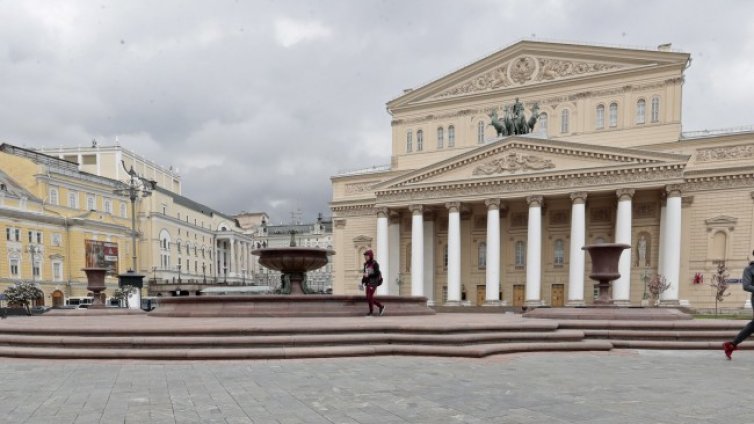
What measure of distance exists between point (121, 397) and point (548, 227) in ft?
131

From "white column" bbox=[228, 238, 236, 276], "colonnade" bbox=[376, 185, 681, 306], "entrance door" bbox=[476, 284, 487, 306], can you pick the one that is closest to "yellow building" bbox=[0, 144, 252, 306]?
"white column" bbox=[228, 238, 236, 276]

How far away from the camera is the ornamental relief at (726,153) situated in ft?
116

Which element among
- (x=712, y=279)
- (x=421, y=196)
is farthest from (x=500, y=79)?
(x=712, y=279)

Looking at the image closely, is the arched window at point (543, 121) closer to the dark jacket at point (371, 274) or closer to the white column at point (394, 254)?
the white column at point (394, 254)

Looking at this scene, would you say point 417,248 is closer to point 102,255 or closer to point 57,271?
point 102,255

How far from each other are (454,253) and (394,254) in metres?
6.82

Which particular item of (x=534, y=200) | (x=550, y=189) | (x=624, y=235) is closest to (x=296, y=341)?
(x=534, y=200)

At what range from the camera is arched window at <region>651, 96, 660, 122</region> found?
3950 centimetres

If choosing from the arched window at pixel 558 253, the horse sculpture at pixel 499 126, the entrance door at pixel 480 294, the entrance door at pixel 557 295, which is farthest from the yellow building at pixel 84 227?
the arched window at pixel 558 253

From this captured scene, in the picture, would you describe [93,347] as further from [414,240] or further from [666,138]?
[666,138]

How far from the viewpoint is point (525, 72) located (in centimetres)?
4394

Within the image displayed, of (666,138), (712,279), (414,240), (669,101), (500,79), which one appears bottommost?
(712,279)

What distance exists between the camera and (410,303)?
15.9 meters

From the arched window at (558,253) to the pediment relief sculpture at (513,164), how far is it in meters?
7.68
